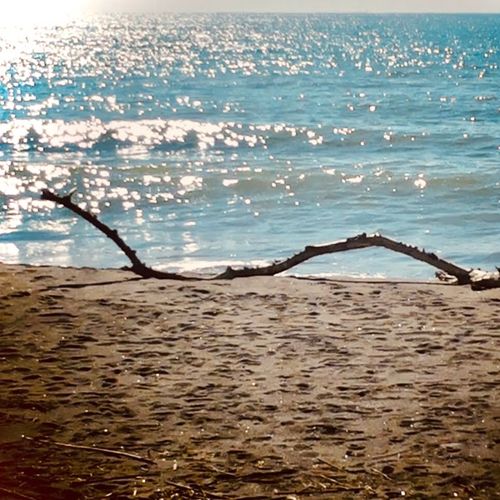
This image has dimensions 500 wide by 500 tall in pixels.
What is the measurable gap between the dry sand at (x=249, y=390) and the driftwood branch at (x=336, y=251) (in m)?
0.18

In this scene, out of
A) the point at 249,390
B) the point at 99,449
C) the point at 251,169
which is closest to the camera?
the point at 99,449

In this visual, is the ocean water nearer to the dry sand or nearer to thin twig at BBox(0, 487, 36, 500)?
the dry sand

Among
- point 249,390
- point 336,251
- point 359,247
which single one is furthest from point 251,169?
point 249,390

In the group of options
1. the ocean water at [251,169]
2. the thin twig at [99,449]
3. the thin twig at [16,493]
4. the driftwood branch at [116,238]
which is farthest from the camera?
the ocean water at [251,169]

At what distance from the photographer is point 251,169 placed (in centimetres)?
1995

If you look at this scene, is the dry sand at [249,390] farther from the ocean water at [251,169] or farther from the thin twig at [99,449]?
the ocean water at [251,169]

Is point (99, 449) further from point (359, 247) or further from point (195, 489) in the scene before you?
point (359, 247)

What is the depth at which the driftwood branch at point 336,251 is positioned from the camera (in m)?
6.22

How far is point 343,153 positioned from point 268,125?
6.12 meters

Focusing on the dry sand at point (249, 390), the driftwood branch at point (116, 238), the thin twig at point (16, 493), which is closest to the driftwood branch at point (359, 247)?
the dry sand at point (249, 390)

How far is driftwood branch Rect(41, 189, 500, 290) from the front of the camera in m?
6.22

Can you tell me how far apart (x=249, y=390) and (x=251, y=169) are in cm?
1568

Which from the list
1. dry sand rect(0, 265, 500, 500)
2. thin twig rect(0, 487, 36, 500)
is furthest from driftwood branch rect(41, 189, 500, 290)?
thin twig rect(0, 487, 36, 500)

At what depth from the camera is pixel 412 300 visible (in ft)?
19.7
